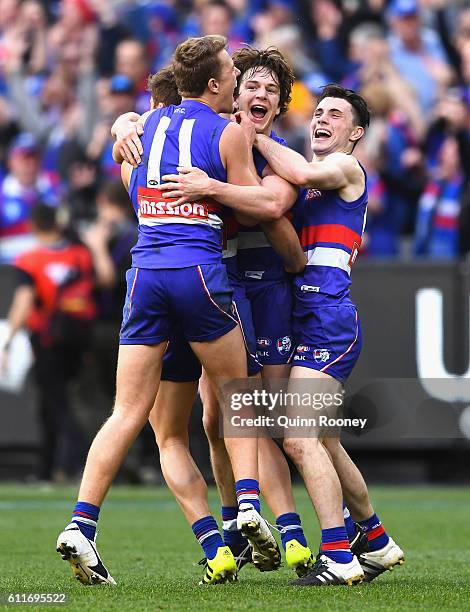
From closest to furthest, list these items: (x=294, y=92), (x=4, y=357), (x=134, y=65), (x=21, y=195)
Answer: (x=4, y=357) < (x=294, y=92) < (x=21, y=195) < (x=134, y=65)

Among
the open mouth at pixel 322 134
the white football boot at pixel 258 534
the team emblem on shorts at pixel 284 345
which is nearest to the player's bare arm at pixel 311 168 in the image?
the open mouth at pixel 322 134

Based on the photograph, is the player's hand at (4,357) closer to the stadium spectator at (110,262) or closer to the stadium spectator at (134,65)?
the stadium spectator at (110,262)

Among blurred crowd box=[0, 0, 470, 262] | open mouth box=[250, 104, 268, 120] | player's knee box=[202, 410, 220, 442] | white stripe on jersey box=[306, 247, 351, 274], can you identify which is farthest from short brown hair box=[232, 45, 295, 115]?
blurred crowd box=[0, 0, 470, 262]

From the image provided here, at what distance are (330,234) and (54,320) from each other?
709cm

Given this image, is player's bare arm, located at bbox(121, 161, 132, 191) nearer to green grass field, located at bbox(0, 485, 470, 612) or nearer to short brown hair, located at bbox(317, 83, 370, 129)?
short brown hair, located at bbox(317, 83, 370, 129)

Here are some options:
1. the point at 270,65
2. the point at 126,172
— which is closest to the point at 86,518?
the point at 126,172

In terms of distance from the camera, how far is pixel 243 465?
6266mm

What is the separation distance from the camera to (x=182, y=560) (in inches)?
299

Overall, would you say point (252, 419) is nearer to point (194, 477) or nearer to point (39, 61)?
point (194, 477)

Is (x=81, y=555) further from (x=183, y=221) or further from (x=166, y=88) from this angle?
(x=166, y=88)

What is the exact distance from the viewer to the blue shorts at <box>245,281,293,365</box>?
6625 mm

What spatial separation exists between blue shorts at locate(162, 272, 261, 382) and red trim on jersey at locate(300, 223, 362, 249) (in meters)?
0.41

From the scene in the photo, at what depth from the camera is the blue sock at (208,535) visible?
633 cm

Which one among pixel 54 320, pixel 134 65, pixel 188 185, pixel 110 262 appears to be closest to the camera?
pixel 188 185
